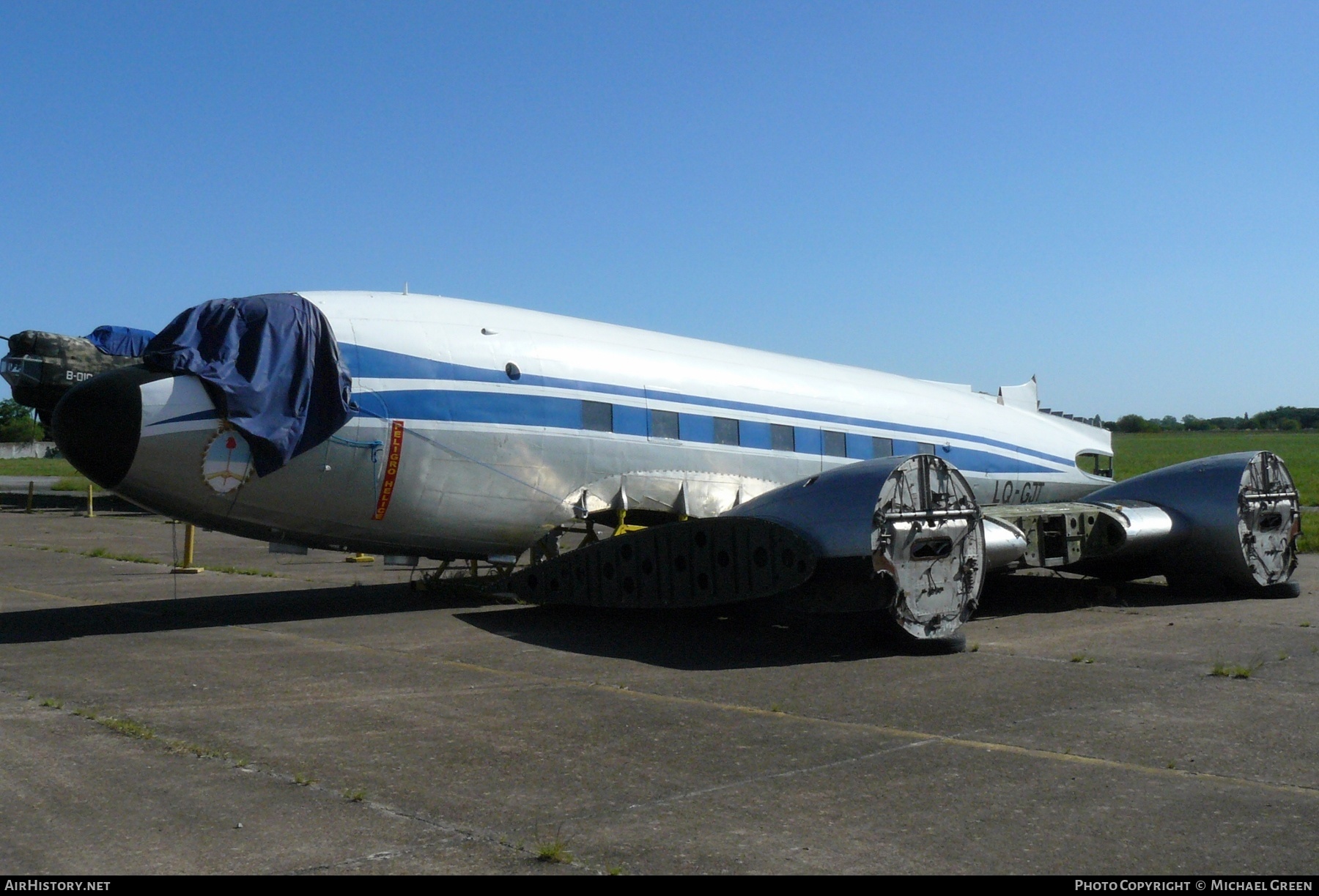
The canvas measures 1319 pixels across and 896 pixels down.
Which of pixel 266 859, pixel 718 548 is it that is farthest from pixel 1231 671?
pixel 266 859

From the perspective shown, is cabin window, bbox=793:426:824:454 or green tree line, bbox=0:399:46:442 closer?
cabin window, bbox=793:426:824:454

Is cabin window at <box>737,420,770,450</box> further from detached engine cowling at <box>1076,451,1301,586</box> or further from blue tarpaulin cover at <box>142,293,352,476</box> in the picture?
blue tarpaulin cover at <box>142,293,352,476</box>

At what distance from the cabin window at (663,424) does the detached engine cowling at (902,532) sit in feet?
10.2

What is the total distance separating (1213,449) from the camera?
89125mm

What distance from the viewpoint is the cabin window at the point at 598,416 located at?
1388cm

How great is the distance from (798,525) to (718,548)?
95 centimetres

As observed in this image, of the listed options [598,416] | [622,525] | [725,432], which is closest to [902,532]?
[622,525]

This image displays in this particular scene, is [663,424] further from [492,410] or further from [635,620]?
[635,620]

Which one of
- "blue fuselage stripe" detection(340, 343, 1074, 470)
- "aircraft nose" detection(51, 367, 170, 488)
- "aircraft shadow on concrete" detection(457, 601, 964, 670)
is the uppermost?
"blue fuselage stripe" detection(340, 343, 1074, 470)

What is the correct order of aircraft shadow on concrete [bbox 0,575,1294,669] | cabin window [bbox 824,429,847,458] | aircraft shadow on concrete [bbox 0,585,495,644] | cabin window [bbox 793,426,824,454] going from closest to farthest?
aircraft shadow on concrete [bbox 0,575,1294,669], aircraft shadow on concrete [bbox 0,585,495,644], cabin window [bbox 793,426,824,454], cabin window [bbox 824,429,847,458]

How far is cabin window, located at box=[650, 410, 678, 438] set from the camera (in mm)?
14438

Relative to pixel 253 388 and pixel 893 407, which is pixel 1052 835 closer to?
pixel 253 388

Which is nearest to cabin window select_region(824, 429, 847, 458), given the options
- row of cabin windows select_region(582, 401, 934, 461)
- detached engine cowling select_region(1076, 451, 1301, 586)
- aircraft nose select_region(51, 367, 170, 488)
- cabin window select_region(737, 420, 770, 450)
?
Answer: row of cabin windows select_region(582, 401, 934, 461)

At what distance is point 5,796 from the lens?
244 inches
